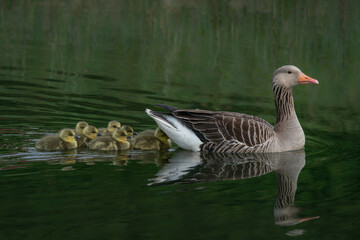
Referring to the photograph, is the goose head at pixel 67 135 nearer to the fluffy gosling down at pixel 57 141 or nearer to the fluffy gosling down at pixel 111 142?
the fluffy gosling down at pixel 57 141

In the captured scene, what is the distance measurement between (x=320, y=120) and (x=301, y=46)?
743 cm

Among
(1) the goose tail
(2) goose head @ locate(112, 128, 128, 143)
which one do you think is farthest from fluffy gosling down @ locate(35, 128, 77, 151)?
(1) the goose tail

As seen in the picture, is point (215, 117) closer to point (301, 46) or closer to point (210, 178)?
point (210, 178)

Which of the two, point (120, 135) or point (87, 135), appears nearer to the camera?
point (120, 135)

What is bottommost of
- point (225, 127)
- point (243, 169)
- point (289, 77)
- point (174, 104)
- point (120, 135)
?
point (243, 169)

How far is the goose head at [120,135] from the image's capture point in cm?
1048

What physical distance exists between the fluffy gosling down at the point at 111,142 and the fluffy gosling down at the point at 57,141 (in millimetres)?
372

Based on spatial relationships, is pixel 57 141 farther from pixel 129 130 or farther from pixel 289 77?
pixel 289 77

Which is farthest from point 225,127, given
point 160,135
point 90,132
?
point 90,132

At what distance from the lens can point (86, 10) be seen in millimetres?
24406

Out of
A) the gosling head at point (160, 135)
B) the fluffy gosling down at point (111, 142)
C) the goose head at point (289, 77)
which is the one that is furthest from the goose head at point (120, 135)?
the goose head at point (289, 77)

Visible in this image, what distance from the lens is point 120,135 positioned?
1053 cm

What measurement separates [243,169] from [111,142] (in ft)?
7.18

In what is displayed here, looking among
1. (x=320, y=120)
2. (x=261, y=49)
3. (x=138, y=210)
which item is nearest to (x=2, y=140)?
(x=138, y=210)
